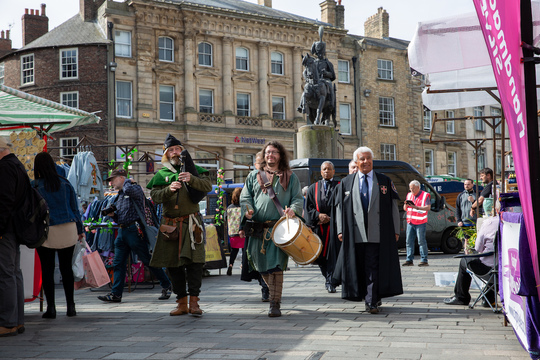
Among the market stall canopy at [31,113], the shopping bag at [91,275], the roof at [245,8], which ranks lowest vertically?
the shopping bag at [91,275]

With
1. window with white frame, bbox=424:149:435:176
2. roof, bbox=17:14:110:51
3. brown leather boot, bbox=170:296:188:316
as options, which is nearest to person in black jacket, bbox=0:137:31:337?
brown leather boot, bbox=170:296:188:316

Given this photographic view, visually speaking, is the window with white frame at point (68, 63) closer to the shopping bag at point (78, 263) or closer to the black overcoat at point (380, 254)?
the shopping bag at point (78, 263)

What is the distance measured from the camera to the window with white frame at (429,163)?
149 ft

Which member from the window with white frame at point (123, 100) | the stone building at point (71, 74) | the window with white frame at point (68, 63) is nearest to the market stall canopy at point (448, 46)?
the stone building at point (71, 74)

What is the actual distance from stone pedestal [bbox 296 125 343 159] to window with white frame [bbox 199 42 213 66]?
19.5 m

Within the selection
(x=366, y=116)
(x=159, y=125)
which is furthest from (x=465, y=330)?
(x=366, y=116)

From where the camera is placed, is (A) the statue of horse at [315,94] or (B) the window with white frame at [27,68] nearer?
(A) the statue of horse at [315,94]

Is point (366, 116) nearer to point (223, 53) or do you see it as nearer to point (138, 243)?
point (223, 53)

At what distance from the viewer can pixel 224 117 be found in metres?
37.6

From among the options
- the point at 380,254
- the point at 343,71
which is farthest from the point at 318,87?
the point at 343,71

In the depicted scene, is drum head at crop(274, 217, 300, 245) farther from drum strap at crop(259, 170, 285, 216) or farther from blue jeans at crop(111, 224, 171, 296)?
blue jeans at crop(111, 224, 171, 296)

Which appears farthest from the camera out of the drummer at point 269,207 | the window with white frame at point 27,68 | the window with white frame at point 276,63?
the window with white frame at point 276,63

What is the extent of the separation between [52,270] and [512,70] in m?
5.63

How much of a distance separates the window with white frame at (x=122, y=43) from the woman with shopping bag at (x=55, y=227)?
28583 mm
